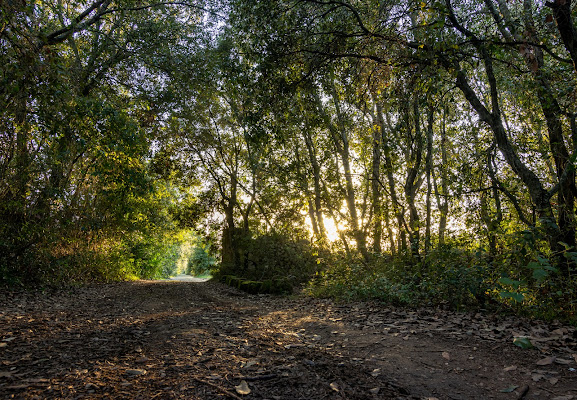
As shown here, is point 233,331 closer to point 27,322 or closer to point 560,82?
point 27,322

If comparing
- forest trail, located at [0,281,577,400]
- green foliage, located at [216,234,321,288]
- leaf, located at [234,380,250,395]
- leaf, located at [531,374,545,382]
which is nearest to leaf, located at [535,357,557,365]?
forest trail, located at [0,281,577,400]

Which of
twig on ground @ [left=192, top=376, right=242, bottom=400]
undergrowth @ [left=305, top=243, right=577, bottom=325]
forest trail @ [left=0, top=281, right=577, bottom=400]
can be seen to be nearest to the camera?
twig on ground @ [left=192, top=376, right=242, bottom=400]

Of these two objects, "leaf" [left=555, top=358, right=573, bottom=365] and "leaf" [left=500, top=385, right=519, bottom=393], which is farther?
"leaf" [left=555, top=358, right=573, bottom=365]

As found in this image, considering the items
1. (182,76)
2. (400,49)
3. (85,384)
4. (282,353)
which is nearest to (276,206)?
(182,76)

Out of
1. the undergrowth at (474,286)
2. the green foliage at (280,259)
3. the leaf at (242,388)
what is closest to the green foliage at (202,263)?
the green foliage at (280,259)

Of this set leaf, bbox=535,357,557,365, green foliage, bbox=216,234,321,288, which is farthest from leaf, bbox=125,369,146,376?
green foliage, bbox=216,234,321,288

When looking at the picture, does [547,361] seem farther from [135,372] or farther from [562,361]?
[135,372]

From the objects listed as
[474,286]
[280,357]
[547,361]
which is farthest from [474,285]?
[280,357]

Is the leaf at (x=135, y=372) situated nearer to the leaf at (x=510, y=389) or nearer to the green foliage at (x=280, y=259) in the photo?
the leaf at (x=510, y=389)

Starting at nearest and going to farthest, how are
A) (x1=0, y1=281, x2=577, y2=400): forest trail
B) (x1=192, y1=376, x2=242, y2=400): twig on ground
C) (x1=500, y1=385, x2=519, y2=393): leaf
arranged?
(x1=192, y1=376, x2=242, y2=400): twig on ground
(x1=0, y1=281, x2=577, y2=400): forest trail
(x1=500, y1=385, x2=519, y2=393): leaf

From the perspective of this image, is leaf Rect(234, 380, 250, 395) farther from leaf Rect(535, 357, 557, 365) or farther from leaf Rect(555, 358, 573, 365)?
leaf Rect(555, 358, 573, 365)

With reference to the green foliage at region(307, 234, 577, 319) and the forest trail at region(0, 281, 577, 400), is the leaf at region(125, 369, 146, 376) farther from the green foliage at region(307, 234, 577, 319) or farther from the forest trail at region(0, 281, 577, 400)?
the green foliage at region(307, 234, 577, 319)

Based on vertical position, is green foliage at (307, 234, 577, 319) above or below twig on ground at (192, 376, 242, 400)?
Result: above

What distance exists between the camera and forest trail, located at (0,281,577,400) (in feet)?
7.38
